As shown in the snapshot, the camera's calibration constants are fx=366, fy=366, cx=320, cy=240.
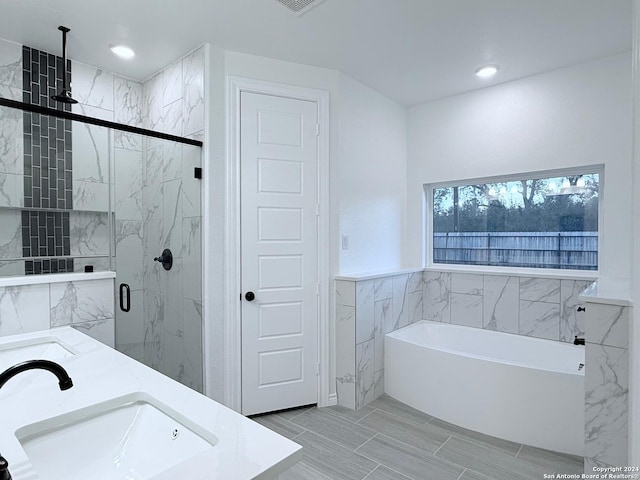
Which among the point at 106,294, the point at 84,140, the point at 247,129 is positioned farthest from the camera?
the point at 247,129

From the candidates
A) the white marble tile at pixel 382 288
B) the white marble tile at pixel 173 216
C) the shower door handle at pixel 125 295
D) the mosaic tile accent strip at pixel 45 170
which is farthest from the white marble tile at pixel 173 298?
the white marble tile at pixel 382 288

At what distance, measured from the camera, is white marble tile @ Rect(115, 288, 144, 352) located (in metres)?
2.30

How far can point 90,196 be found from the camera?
2547 mm

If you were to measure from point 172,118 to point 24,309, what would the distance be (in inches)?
66.3

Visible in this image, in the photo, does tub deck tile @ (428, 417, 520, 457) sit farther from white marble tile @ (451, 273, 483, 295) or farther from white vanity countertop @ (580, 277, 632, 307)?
white marble tile @ (451, 273, 483, 295)

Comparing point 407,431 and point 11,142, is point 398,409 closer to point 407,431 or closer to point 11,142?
point 407,431

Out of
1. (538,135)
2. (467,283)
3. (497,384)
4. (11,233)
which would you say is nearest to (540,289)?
(467,283)

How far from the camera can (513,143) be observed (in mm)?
3252

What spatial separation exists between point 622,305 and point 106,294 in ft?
8.94

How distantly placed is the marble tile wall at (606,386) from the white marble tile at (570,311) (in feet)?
4.22

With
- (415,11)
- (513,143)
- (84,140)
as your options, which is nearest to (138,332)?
(84,140)

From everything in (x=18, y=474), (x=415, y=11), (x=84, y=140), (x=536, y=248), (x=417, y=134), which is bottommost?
(x=18, y=474)

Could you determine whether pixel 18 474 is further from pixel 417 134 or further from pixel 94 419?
pixel 417 134

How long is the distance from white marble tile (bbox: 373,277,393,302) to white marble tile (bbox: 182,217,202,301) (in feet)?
4.65
